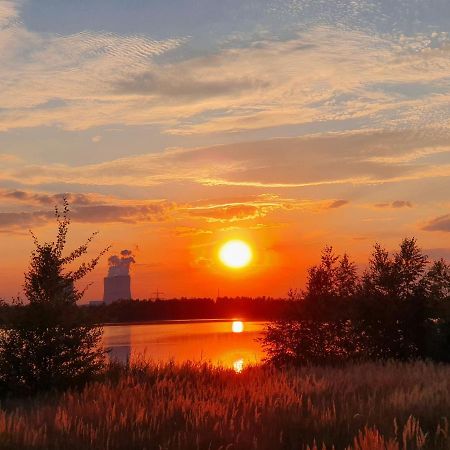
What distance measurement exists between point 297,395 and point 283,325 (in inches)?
517

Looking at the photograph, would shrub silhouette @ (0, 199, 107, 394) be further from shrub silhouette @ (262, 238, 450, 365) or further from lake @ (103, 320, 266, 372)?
shrub silhouette @ (262, 238, 450, 365)

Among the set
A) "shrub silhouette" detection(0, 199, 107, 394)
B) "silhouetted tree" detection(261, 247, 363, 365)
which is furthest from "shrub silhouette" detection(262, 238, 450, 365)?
"shrub silhouette" detection(0, 199, 107, 394)

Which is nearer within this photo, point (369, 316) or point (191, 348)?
point (369, 316)

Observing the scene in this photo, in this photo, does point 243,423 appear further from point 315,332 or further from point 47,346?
point 315,332

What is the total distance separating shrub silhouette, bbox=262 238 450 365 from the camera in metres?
24.7

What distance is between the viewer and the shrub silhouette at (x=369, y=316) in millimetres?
24734

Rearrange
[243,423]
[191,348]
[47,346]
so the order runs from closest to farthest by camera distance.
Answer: [243,423], [47,346], [191,348]

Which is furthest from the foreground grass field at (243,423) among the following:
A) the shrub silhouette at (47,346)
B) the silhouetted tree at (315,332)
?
the silhouetted tree at (315,332)

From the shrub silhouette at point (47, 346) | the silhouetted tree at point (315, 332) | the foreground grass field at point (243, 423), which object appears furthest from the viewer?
the silhouetted tree at point (315, 332)

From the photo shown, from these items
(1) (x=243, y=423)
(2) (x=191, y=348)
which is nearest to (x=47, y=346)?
(1) (x=243, y=423)

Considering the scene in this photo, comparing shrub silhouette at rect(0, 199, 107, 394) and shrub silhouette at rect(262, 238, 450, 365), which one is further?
shrub silhouette at rect(262, 238, 450, 365)

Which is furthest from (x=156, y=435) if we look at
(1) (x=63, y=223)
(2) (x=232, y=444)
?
(1) (x=63, y=223)

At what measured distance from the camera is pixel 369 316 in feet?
85.6

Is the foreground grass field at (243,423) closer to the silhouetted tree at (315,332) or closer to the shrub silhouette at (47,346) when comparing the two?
the shrub silhouette at (47,346)
